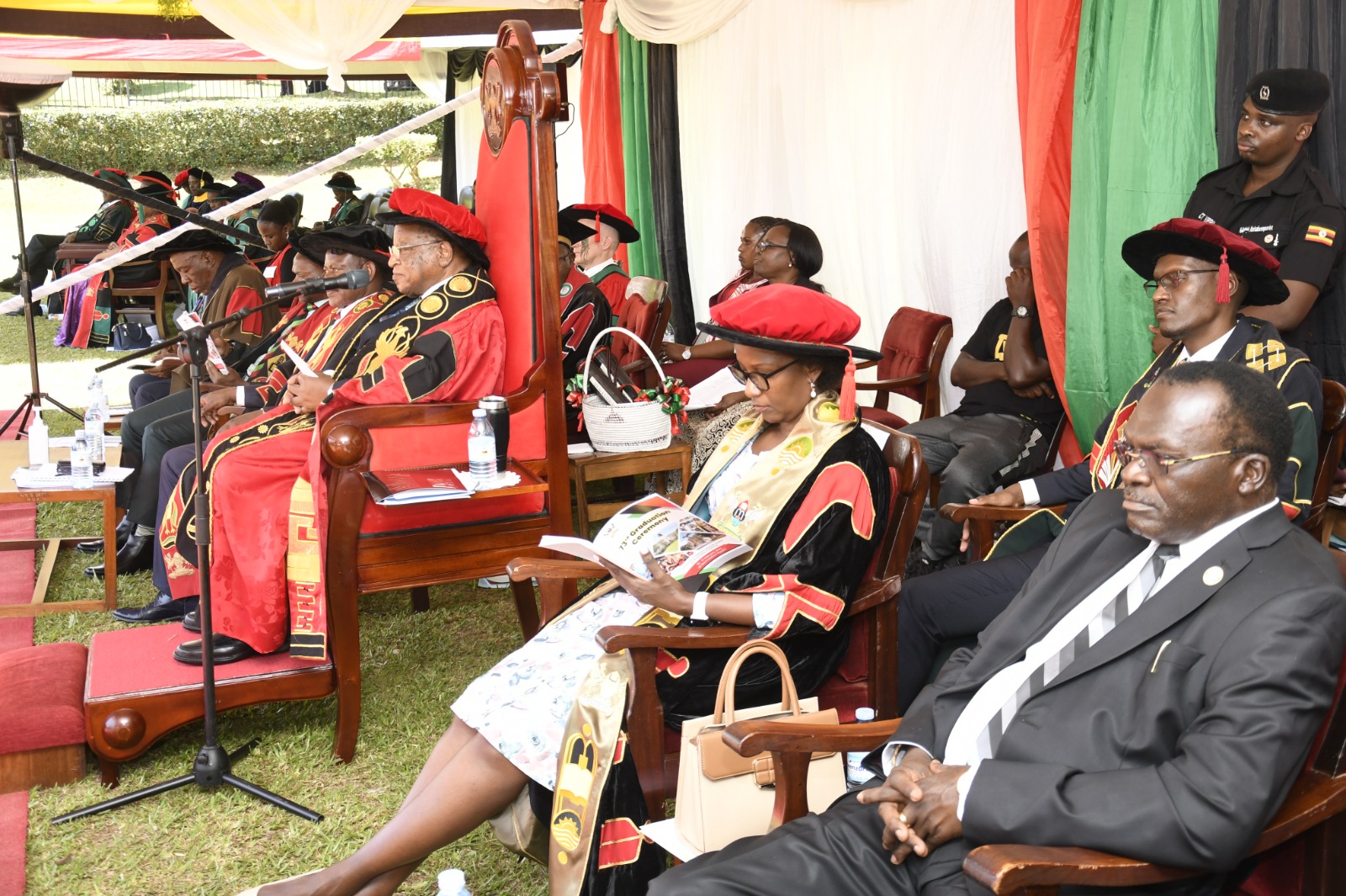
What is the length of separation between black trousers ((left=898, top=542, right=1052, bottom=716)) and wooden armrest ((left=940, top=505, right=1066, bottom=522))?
0.11 metres

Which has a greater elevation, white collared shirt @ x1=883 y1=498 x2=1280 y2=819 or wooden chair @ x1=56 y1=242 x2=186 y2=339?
wooden chair @ x1=56 y1=242 x2=186 y2=339

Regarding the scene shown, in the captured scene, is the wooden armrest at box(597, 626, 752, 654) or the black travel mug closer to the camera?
the wooden armrest at box(597, 626, 752, 654)

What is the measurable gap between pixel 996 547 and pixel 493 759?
1459 mm

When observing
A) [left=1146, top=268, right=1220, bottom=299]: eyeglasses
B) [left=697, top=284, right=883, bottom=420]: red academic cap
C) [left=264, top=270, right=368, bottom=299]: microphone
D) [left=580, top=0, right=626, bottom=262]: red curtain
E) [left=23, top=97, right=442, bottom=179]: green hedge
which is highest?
[left=23, top=97, right=442, bottom=179]: green hedge

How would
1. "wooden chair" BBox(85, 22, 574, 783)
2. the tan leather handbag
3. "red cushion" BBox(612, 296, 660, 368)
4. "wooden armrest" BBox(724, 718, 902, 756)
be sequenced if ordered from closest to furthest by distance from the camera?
"wooden armrest" BBox(724, 718, 902, 756) → the tan leather handbag → "wooden chair" BBox(85, 22, 574, 783) → "red cushion" BBox(612, 296, 660, 368)

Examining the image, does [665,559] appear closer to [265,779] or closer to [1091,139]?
[265,779]

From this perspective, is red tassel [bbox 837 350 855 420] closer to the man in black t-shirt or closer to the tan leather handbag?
the tan leather handbag

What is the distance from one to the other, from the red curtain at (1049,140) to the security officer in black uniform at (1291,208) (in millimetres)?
707

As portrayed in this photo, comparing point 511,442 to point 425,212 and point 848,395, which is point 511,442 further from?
point 848,395

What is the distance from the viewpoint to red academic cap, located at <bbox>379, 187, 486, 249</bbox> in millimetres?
3789

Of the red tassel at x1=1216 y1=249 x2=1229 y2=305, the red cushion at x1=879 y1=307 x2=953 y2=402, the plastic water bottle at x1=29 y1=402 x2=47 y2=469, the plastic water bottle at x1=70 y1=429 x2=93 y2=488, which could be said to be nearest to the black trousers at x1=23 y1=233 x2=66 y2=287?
the plastic water bottle at x1=29 y1=402 x2=47 y2=469

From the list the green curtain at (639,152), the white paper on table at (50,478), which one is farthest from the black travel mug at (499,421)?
the green curtain at (639,152)

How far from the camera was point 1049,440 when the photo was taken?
14.2 ft

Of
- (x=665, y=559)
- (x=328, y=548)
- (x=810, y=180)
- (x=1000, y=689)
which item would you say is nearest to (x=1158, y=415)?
(x=1000, y=689)
